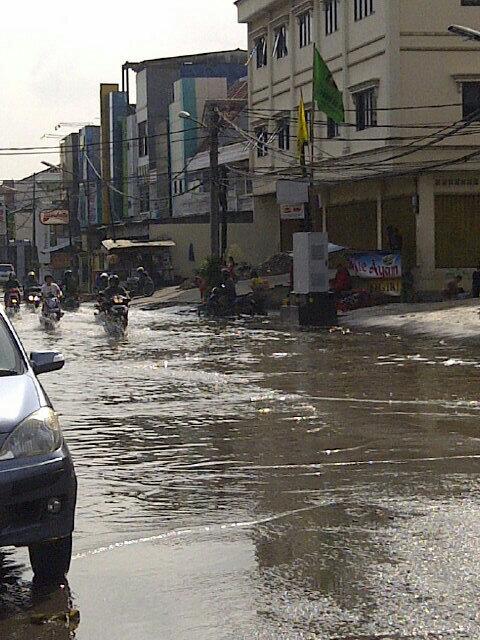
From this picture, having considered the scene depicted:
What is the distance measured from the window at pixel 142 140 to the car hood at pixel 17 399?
227ft

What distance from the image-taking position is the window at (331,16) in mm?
42656

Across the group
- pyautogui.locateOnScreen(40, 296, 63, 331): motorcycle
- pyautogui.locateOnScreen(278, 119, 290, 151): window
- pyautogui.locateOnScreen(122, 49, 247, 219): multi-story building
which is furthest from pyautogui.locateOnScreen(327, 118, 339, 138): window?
pyautogui.locateOnScreen(122, 49, 247, 219): multi-story building

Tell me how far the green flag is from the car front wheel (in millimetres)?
29276

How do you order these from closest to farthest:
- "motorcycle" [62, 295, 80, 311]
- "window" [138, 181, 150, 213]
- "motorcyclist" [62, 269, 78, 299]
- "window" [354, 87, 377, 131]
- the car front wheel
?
the car front wheel, "window" [354, 87, 377, 131], "motorcycle" [62, 295, 80, 311], "motorcyclist" [62, 269, 78, 299], "window" [138, 181, 150, 213]

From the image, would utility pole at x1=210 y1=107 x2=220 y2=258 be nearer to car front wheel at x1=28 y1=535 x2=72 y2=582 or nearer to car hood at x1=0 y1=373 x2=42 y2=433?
car hood at x1=0 y1=373 x2=42 y2=433

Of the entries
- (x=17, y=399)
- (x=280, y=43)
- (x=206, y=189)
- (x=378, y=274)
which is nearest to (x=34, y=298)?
(x=378, y=274)

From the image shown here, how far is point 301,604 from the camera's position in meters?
5.86

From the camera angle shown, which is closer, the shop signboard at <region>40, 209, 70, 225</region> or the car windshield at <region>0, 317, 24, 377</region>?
the car windshield at <region>0, 317, 24, 377</region>

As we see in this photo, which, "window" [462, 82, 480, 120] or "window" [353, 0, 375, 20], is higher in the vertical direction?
"window" [353, 0, 375, 20]

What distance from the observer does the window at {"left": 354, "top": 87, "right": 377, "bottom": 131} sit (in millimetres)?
39500

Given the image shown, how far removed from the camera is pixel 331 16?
43.1 meters

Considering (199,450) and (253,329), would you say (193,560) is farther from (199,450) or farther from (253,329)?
(253,329)

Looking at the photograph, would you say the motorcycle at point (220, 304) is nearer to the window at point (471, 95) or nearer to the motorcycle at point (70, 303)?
the window at point (471, 95)

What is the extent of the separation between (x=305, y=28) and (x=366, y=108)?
22.2 feet
